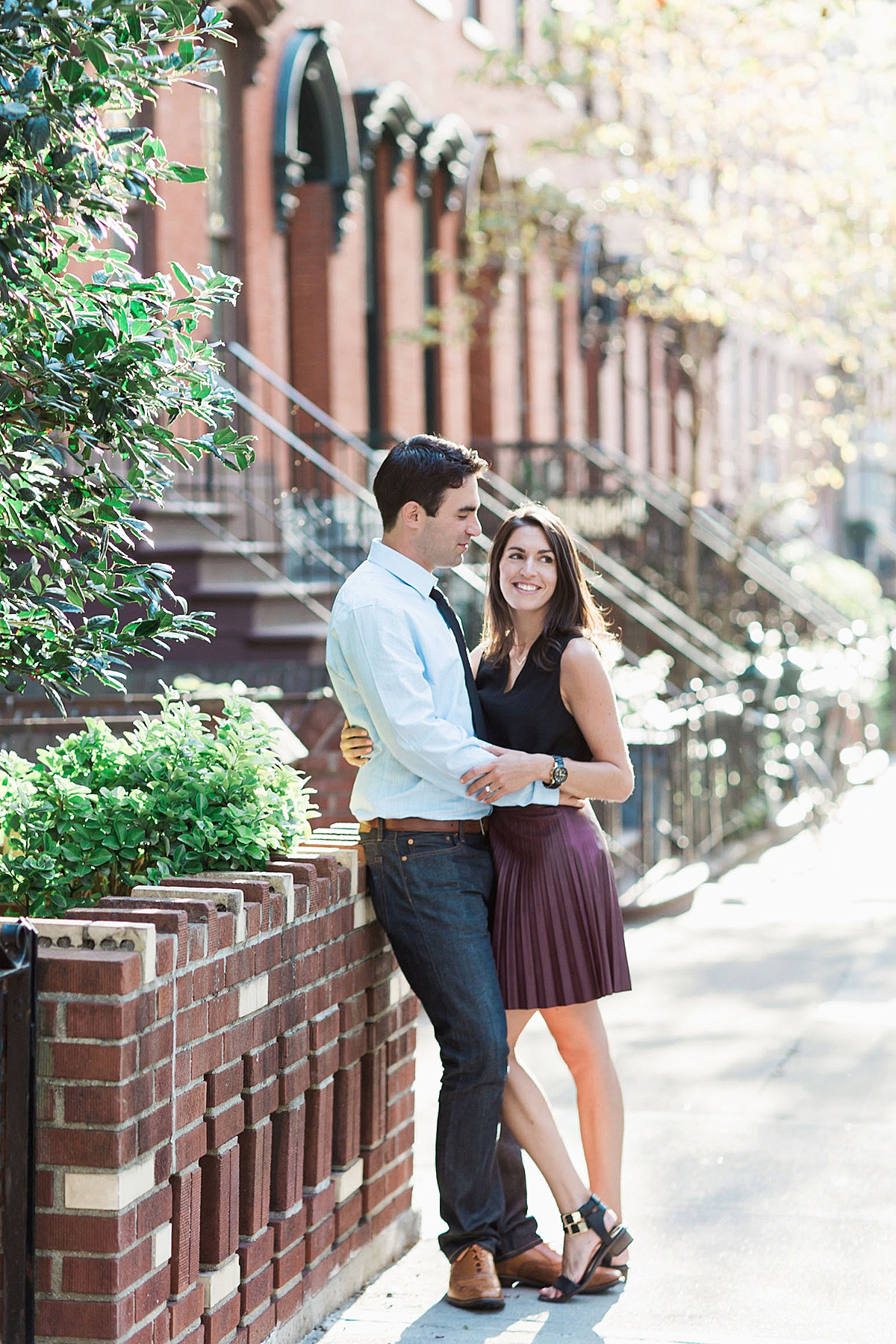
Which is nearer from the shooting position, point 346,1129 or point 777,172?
point 346,1129

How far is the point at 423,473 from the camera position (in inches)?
162

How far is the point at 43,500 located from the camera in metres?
3.54

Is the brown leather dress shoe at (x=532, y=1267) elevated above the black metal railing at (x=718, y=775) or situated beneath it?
situated beneath

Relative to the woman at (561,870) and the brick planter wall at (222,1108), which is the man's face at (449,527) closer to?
the woman at (561,870)

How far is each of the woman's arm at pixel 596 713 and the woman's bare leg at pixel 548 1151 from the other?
59 centimetres

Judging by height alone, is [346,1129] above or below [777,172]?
below

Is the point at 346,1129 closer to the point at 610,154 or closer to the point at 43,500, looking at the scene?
the point at 43,500

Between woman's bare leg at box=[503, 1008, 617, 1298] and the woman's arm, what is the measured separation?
0.59 metres

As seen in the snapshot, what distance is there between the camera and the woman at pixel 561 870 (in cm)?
427

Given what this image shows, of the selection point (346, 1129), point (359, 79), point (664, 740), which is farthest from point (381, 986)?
point (359, 79)

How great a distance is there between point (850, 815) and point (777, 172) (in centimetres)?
763

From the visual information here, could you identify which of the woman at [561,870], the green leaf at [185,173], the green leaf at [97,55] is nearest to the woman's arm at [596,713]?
the woman at [561,870]

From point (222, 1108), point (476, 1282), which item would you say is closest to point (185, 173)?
point (222, 1108)

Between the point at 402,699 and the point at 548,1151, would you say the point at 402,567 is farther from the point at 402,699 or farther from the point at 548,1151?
the point at 548,1151
